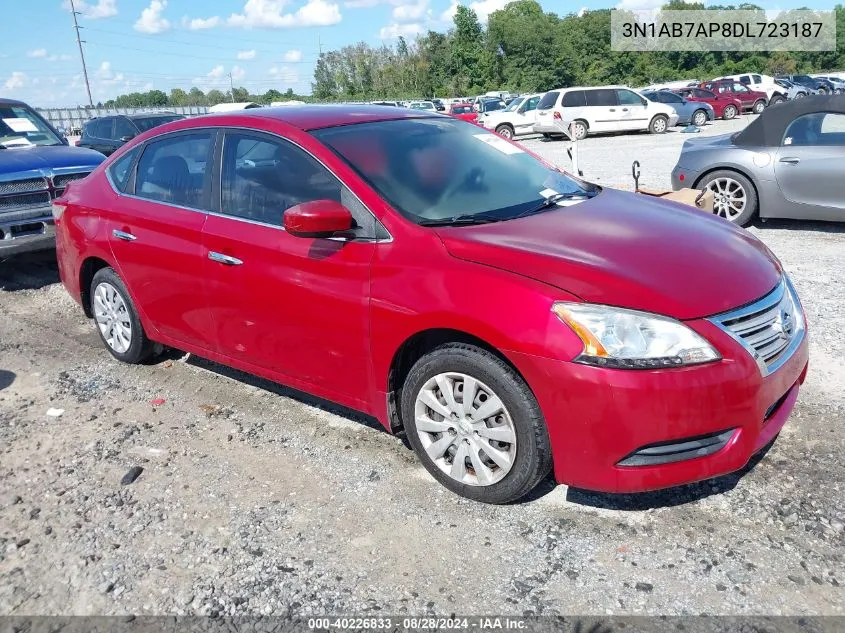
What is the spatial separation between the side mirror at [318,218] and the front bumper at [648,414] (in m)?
1.09

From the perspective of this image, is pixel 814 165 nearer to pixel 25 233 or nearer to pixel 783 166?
pixel 783 166

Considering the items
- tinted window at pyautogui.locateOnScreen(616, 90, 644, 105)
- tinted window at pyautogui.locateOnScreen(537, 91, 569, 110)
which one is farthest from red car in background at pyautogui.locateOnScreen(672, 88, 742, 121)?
tinted window at pyautogui.locateOnScreen(537, 91, 569, 110)

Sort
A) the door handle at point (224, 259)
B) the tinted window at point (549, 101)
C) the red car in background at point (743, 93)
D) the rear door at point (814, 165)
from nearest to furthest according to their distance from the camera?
the door handle at point (224, 259) < the rear door at point (814, 165) < the tinted window at point (549, 101) < the red car in background at point (743, 93)

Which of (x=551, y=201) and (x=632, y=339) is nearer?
(x=632, y=339)

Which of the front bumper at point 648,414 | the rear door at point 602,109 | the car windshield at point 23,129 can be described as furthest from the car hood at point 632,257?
the rear door at point 602,109

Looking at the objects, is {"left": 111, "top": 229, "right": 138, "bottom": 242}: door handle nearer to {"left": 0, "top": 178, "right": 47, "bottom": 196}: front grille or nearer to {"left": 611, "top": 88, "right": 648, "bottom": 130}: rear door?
{"left": 0, "top": 178, "right": 47, "bottom": 196}: front grille

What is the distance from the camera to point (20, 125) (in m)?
8.63

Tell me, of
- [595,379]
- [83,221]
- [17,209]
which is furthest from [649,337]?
[17,209]

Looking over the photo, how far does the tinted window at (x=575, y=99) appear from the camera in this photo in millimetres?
24109

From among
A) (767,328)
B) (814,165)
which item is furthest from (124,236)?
(814,165)

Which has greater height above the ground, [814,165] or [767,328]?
[814,165]

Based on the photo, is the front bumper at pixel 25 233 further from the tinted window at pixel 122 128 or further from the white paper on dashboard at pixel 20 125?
the tinted window at pixel 122 128

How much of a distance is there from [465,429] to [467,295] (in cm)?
61

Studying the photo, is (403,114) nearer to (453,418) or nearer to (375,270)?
(375,270)
